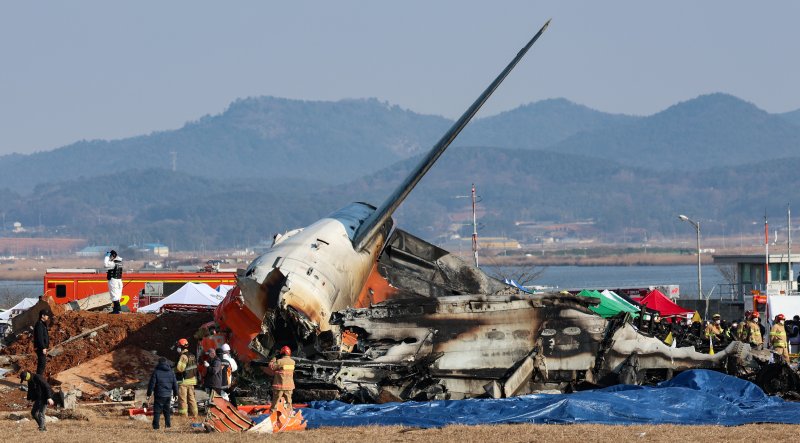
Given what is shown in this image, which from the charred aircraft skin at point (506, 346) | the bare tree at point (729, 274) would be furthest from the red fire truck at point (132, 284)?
the bare tree at point (729, 274)

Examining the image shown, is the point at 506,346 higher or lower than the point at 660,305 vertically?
lower

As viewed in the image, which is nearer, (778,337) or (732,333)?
(778,337)

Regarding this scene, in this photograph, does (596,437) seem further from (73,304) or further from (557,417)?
(73,304)

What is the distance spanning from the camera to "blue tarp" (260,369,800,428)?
81.7ft

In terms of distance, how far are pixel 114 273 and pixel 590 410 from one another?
62.6 feet

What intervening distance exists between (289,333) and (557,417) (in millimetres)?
6849

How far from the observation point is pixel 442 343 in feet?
95.1

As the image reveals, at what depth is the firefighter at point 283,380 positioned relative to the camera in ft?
82.3

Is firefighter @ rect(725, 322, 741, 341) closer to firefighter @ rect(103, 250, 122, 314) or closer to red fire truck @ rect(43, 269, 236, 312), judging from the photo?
firefighter @ rect(103, 250, 122, 314)

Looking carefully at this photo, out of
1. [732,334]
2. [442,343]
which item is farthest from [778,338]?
[442,343]

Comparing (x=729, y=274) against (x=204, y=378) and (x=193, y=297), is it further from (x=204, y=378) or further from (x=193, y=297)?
(x=204, y=378)

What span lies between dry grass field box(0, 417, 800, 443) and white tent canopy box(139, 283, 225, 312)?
73.7 feet

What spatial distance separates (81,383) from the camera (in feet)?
109

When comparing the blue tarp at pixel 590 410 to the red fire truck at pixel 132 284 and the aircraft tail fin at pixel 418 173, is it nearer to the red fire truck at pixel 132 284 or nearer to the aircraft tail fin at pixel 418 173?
the aircraft tail fin at pixel 418 173
